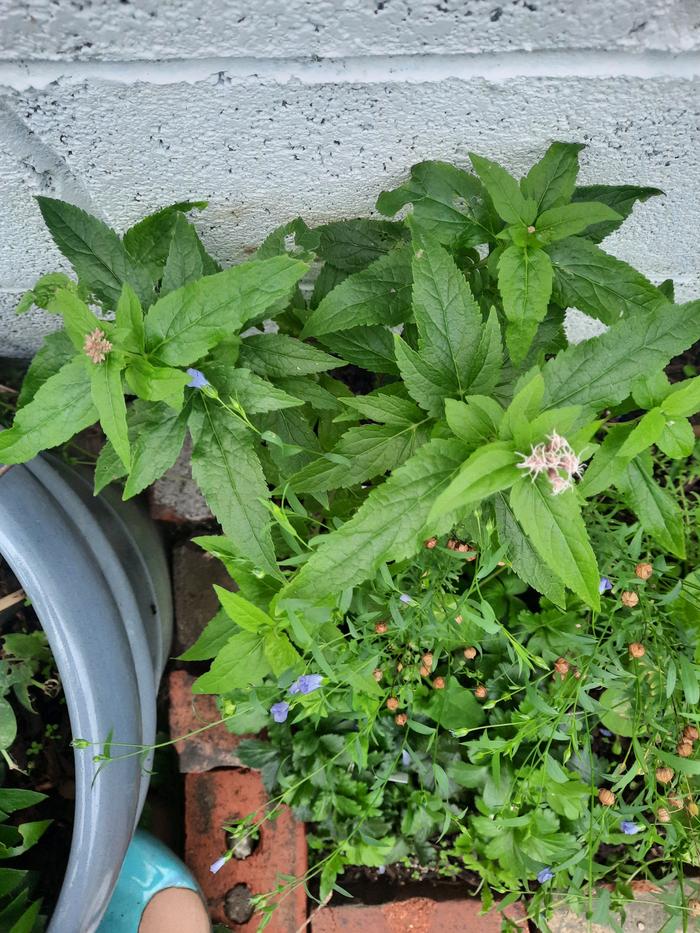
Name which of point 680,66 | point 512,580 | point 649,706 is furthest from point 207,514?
point 680,66

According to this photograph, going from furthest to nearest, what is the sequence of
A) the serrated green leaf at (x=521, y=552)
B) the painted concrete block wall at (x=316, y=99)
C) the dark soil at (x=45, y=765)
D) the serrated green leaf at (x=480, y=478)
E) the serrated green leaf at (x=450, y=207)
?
the dark soil at (x=45, y=765) < the serrated green leaf at (x=450, y=207) < the serrated green leaf at (x=521, y=552) < the painted concrete block wall at (x=316, y=99) < the serrated green leaf at (x=480, y=478)

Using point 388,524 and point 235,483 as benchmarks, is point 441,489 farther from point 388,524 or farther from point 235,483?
point 235,483

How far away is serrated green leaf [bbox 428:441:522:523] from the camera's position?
0.82m

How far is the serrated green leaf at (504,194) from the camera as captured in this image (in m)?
1.08

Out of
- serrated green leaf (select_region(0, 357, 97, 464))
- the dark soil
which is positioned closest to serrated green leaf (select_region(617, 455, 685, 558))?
serrated green leaf (select_region(0, 357, 97, 464))

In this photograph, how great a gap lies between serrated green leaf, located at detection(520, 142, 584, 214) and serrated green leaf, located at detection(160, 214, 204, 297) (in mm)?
533

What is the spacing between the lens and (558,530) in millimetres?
899

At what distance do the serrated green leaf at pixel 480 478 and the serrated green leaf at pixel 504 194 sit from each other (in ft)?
1.36

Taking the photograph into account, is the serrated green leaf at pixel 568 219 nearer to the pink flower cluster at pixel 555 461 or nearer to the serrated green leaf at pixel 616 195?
the serrated green leaf at pixel 616 195

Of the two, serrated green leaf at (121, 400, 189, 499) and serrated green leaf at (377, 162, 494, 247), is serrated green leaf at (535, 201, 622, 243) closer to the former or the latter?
serrated green leaf at (377, 162, 494, 247)

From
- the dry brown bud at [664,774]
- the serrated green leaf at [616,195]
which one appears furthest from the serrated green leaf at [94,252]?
the dry brown bud at [664,774]

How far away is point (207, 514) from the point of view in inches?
80.0

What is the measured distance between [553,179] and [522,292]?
0.73ft

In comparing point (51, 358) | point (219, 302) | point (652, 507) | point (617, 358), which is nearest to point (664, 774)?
point (652, 507)
